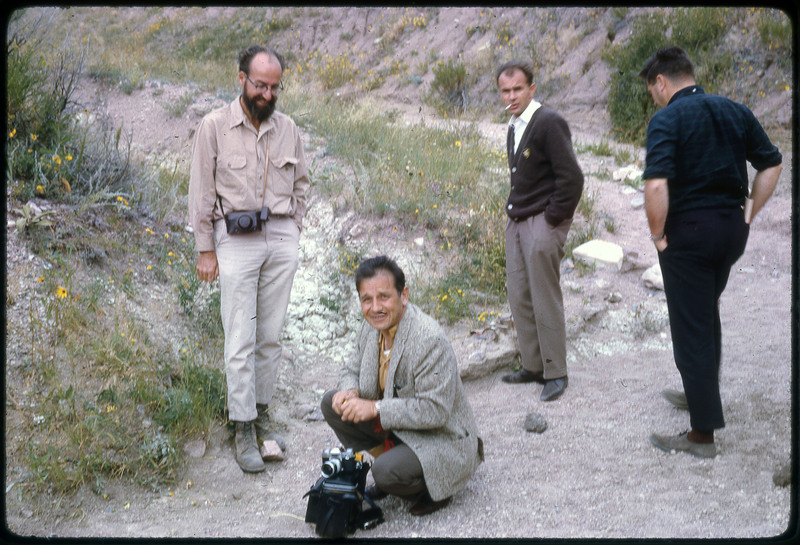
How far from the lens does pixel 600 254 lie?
599 cm

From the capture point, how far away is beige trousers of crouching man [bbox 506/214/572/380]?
398 cm

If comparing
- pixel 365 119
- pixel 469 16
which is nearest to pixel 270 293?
pixel 365 119

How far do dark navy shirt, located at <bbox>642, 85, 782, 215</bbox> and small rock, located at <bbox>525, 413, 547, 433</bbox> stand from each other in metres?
1.48

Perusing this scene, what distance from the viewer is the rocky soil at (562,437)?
302 centimetres

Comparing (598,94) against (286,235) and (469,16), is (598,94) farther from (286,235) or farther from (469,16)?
(286,235)

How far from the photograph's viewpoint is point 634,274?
596 cm

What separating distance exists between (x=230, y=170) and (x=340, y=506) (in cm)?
186

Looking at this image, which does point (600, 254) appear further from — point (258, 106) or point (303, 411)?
point (258, 106)

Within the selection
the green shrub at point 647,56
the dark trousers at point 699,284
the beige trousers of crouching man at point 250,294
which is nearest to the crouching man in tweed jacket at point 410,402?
the beige trousers of crouching man at point 250,294

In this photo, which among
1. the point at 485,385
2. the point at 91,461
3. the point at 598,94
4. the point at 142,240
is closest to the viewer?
the point at 91,461

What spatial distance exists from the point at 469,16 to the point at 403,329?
13.8 m

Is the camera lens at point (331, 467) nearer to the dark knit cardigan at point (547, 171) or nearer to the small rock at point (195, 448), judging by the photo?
the small rock at point (195, 448)

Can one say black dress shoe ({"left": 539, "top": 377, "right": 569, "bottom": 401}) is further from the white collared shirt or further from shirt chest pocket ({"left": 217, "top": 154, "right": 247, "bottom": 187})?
shirt chest pocket ({"left": 217, "top": 154, "right": 247, "bottom": 187})

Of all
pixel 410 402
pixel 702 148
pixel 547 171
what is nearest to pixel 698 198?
pixel 702 148
